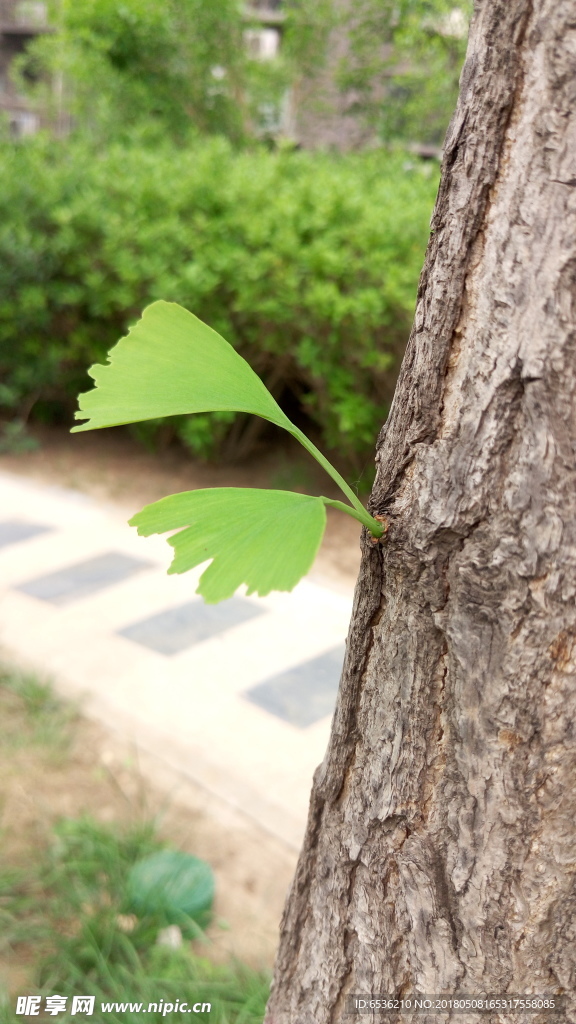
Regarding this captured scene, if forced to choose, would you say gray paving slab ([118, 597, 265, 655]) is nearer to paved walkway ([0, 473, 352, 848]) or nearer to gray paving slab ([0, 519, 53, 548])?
paved walkway ([0, 473, 352, 848])

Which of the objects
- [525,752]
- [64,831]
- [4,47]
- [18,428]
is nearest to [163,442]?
[18,428]

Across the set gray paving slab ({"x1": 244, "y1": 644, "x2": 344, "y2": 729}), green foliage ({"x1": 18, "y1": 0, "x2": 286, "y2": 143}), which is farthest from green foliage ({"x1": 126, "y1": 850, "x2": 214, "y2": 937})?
green foliage ({"x1": 18, "y1": 0, "x2": 286, "y2": 143})

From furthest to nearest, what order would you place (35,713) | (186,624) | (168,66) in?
(168,66), (186,624), (35,713)

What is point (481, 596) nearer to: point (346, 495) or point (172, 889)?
point (346, 495)

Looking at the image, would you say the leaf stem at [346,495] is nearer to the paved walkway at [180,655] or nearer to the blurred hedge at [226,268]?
the paved walkway at [180,655]

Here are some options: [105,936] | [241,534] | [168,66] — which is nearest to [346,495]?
[241,534]

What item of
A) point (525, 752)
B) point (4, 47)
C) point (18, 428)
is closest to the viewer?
point (525, 752)

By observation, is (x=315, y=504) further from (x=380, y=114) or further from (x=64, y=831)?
(x=380, y=114)
